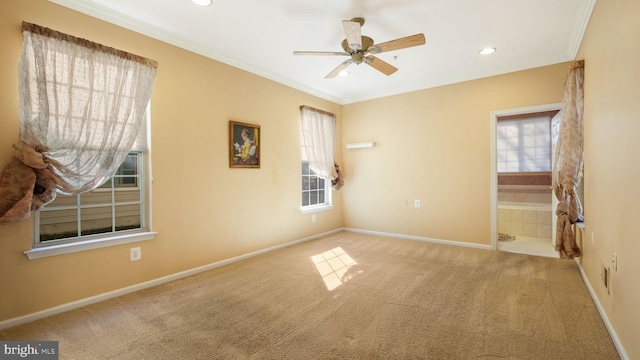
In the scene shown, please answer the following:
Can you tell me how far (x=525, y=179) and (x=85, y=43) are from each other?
284 inches

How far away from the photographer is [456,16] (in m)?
2.67

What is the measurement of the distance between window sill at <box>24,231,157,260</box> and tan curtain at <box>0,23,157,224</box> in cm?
32

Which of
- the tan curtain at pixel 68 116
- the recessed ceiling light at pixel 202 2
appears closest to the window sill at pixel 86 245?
the tan curtain at pixel 68 116

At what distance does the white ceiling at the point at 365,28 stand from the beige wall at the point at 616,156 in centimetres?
52

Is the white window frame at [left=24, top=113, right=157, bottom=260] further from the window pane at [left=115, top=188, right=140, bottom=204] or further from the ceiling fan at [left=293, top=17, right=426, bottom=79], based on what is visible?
the ceiling fan at [left=293, top=17, right=426, bottom=79]

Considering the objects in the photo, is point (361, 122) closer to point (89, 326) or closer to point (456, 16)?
point (456, 16)

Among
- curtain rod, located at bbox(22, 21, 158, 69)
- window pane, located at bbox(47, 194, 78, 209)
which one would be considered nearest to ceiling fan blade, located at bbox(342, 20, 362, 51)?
curtain rod, located at bbox(22, 21, 158, 69)

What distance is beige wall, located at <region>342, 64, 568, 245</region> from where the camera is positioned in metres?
4.07

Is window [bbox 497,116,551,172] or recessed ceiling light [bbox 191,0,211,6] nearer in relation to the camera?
recessed ceiling light [bbox 191,0,211,6]

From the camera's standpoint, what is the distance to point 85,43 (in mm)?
2387

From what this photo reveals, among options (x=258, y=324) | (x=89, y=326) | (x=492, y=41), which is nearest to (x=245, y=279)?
(x=258, y=324)

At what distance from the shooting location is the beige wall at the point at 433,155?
13.4ft

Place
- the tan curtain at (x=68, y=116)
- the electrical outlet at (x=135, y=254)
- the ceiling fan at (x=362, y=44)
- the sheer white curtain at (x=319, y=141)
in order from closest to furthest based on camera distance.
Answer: the tan curtain at (x=68, y=116) < the ceiling fan at (x=362, y=44) < the electrical outlet at (x=135, y=254) < the sheer white curtain at (x=319, y=141)

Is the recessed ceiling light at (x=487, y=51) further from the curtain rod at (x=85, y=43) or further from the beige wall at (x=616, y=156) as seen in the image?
the curtain rod at (x=85, y=43)
